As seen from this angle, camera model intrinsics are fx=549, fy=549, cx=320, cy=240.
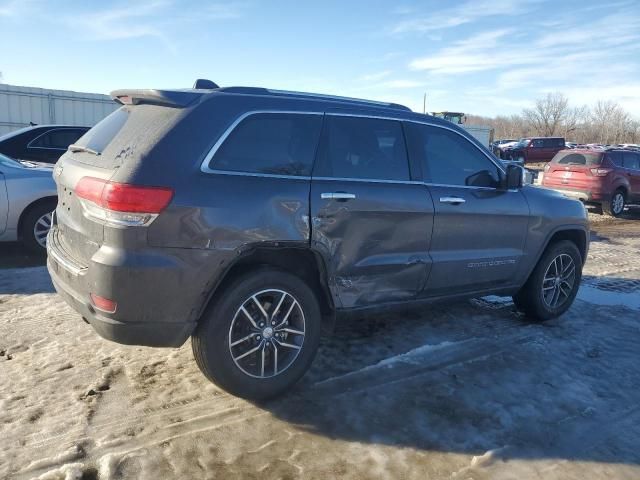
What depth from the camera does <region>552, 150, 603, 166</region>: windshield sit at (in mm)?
13844

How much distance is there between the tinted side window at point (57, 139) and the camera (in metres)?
9.31

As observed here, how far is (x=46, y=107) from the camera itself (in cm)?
1705

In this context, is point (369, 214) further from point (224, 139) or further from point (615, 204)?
A: point (615, 204)

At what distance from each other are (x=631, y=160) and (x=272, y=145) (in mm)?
14026

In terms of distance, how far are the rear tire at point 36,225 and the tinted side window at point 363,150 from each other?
446cm

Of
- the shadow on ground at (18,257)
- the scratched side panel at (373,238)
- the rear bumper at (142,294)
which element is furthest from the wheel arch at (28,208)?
the scratched side panel at (373,238)

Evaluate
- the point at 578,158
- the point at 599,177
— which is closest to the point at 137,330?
the point at 599,177

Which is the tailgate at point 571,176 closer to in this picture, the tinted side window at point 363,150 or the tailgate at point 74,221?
the tinted side window at point 363,150

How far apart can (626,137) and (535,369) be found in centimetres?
7726

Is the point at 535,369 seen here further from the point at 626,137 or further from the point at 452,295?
the point at 626,137

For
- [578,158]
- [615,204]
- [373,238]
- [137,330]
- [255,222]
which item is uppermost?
[578,158]

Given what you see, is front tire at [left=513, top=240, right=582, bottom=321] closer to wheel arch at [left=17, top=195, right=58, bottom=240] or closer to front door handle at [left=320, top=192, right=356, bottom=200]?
front door handle at [left=320, top=192, right=356, bottom=200]

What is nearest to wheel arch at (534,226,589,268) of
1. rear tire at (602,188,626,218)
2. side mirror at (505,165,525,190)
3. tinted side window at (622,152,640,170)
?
side mirror at (505,165,525,190)

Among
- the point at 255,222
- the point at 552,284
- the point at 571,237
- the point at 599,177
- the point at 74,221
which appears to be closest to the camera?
the point at 255,222
